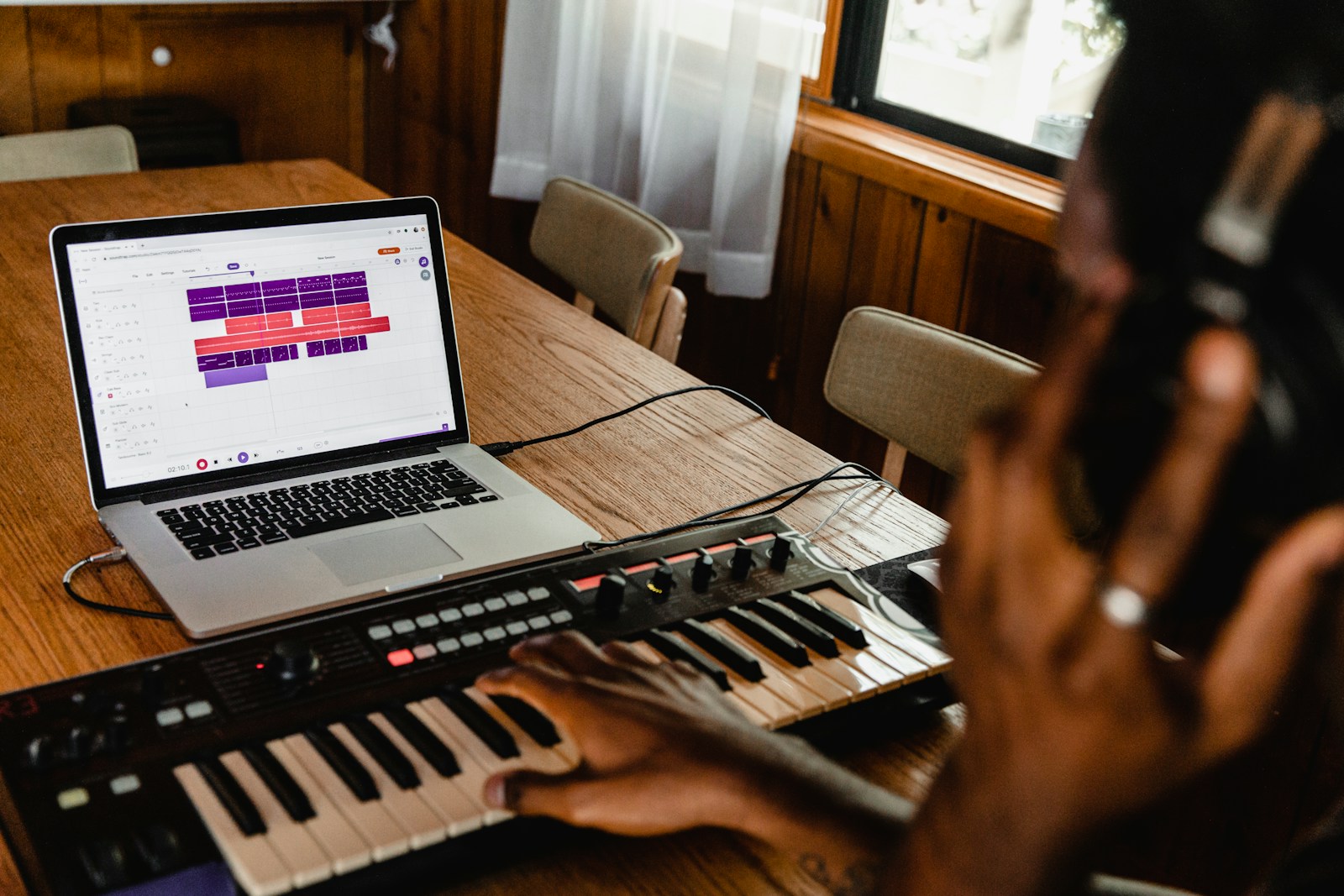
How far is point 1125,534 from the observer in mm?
445

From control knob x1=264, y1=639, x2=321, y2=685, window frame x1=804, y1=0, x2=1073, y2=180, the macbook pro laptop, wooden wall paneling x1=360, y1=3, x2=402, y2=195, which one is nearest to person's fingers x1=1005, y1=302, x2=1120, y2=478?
control knob x1=264, y1=639, x2=321, y2=685

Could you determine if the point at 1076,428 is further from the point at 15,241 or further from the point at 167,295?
the point at 15,241

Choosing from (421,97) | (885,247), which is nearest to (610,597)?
(885,247)

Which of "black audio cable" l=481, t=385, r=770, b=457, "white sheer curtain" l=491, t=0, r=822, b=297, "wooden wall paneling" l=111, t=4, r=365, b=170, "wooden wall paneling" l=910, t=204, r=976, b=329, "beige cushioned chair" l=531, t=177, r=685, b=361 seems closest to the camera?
"black audio cable" l=481, t=385, r=770, b=457

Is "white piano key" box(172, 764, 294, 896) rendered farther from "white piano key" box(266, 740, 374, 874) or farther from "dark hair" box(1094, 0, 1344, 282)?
"dark hair" box(1094, 0, 1344, 282)

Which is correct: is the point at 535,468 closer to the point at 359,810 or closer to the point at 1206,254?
the point at 359,810

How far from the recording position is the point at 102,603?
1.06 m

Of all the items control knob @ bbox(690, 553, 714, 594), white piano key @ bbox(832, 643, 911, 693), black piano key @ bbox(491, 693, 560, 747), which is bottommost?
black piano key @ bbox(491, 693, 560, 747)

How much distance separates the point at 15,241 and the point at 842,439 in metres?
1.57

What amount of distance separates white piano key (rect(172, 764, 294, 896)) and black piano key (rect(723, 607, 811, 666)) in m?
0.41

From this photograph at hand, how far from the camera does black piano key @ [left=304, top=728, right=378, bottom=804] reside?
793mm

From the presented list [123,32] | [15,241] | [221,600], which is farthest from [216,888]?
[123,32]

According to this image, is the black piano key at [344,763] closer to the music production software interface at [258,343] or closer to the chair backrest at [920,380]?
the music production software interface at [258,343]


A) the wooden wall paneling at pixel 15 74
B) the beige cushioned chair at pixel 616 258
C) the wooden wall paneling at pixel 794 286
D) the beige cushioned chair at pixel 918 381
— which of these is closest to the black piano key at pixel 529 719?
the beige cushioned chair at pixel 918 381
